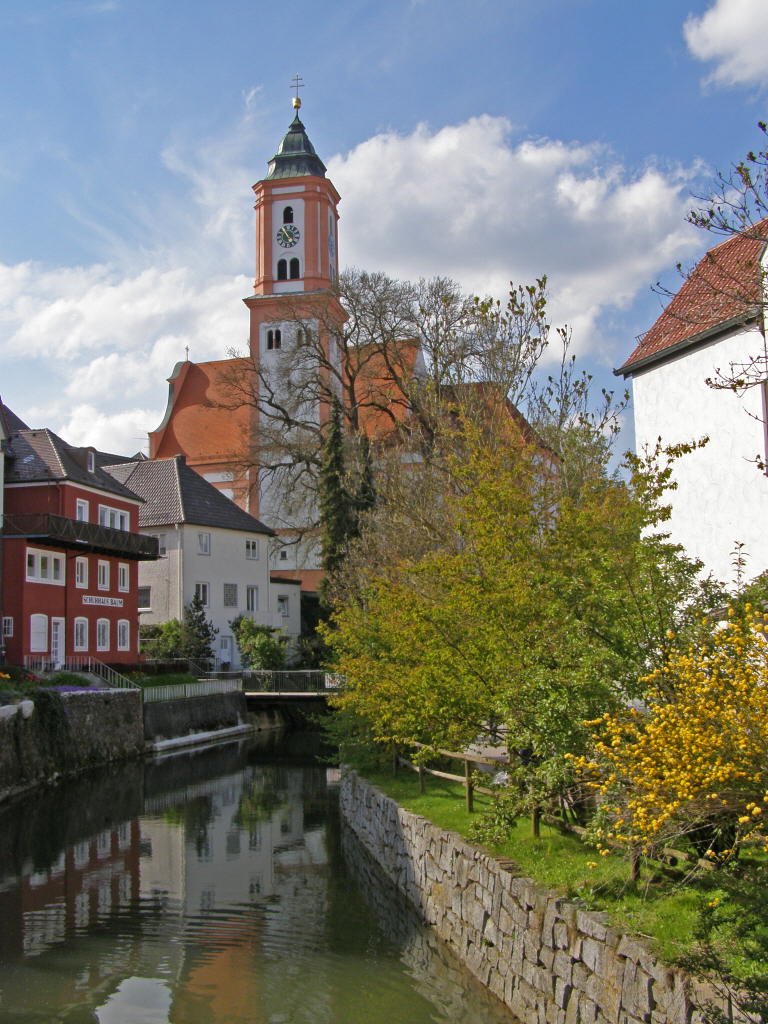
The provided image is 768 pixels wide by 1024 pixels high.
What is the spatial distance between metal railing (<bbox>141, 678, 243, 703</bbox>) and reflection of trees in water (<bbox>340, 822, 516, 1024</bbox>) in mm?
20711

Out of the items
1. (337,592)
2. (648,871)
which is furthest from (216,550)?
(648,871)

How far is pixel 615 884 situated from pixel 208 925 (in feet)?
22.9

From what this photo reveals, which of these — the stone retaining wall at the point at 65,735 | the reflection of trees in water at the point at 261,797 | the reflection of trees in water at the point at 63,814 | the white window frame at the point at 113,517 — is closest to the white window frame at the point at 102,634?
the white window frame at the point at 113,517

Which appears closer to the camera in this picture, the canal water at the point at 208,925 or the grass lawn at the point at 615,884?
the grass lawn at the point at 615,884

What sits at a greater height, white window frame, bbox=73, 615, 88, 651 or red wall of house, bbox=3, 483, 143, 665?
red wall of house, bbox=3, 483, 143, 665

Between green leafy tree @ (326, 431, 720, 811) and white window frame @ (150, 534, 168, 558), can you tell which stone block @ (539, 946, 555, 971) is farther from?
white window frame @ (150, 534, 168, 558)

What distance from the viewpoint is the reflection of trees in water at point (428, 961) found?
9875mm

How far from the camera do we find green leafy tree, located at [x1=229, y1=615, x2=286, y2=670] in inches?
1788

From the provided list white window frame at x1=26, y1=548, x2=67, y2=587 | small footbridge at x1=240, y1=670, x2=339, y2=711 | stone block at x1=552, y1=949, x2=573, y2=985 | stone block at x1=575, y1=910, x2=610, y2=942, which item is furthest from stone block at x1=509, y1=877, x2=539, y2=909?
small footbridge at x1=240, y1=670, x2=339, y2=711

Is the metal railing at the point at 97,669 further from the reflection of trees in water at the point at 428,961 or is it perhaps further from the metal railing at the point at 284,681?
the reflection of trees in water at the point at 428,961

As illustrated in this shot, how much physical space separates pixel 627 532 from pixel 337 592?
1918 cm

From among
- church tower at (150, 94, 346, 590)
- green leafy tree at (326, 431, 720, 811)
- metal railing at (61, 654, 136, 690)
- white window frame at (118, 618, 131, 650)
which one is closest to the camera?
green leafy tree at (326, 431, 720, 811)

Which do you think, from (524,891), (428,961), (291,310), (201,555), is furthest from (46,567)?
(524,891)

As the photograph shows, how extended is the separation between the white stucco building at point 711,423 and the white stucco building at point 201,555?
3260 cm
